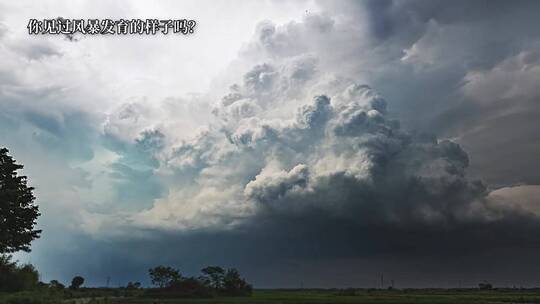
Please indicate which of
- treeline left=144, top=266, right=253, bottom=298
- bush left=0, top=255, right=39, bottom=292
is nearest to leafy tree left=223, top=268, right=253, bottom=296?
treeline left=144, top=266, right=253, bottom=298

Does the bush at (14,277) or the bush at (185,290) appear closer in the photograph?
the bush at (14,277)

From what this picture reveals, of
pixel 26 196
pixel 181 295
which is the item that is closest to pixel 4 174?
pixel 26 196

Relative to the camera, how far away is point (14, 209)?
5150 cm

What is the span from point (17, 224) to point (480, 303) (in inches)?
3475

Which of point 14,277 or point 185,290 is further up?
point 14,277

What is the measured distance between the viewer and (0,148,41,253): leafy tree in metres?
50.7

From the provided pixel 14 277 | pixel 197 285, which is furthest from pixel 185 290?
pixel 14 277

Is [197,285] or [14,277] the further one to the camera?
[197,285]

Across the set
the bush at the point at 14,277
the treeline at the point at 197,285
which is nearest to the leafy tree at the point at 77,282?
the treeline at the point at 197,285

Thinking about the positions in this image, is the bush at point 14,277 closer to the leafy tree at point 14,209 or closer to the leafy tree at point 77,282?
the leafy tree at point 14,209

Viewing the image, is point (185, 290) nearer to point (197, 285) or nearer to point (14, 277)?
point (197, 285)

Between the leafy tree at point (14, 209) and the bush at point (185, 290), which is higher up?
the leafy tree at point (14, 209)

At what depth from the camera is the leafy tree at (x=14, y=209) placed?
5069cm

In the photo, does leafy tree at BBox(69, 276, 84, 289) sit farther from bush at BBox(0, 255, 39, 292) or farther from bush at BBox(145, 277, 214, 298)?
bush at BBox(0, 255, 39, 292)
